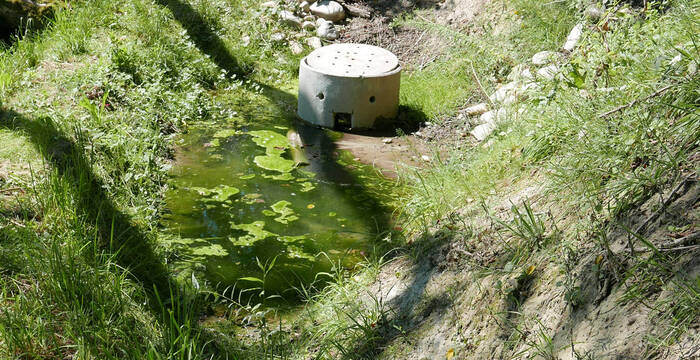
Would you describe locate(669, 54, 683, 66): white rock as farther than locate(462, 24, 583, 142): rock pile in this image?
No

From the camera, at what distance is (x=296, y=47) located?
27.7 ft

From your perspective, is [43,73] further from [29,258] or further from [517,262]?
[517,262]

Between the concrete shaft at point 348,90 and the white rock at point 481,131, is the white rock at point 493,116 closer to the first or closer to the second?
the white rock at point 481,131

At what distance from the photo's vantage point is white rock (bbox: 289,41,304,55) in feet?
27.5

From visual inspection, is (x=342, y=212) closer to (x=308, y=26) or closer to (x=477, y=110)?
(x=477, y=110)

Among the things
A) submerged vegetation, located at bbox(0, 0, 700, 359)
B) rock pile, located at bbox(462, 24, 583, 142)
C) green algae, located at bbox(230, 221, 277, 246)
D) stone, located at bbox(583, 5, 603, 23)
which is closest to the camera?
submerged vegetation, located at bbox(0, 0, 700, 359)

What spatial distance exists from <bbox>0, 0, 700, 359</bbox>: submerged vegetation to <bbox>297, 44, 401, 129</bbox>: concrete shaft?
258 mm

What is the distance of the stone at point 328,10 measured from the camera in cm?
898

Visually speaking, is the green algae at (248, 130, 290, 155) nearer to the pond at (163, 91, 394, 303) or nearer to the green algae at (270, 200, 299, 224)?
the pond at (163, 91, 394, 303)

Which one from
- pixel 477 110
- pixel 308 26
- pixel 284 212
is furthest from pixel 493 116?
pixel 308 26

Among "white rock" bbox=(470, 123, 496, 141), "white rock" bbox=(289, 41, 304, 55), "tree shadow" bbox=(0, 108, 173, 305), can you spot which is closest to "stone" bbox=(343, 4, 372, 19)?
"white rock" bbox=(289, 41, 304, 55)

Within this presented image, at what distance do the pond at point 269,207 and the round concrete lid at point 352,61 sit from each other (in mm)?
642

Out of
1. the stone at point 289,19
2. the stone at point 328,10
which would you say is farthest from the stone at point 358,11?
the stone at point 289,19

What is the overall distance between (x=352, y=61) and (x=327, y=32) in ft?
6.28
